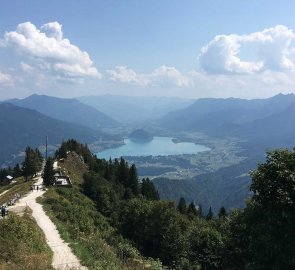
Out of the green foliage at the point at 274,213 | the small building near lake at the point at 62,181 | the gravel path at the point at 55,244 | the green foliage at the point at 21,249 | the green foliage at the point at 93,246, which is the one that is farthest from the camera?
the small building near lake at the point at 62,181

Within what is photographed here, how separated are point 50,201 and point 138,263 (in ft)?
95.6

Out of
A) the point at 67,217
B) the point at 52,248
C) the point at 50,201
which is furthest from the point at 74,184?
the point at 52,248

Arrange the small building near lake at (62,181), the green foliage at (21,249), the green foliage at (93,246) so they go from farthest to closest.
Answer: the small building near lake at (62,181), the green foliage at (93,246), the green foliage at (21,249)

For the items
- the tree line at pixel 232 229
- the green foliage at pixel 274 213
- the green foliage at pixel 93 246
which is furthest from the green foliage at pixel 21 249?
the green foliage at pixel 274 213

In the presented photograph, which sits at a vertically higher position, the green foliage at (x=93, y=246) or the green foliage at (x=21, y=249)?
the green foliage at (x=21, y=249)

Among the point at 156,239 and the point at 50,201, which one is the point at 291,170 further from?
the point at 50,201

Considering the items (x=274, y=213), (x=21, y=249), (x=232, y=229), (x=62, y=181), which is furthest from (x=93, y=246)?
(x=62, y=181)

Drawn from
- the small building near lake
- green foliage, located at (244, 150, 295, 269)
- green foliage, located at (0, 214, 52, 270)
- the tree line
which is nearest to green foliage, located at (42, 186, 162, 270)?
green foliage, located at (0, 214, 52, 270)

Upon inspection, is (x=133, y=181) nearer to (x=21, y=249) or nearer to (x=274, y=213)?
(x=274, y=213)

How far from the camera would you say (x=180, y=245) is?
43219 mm

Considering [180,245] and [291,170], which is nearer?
[291,170]

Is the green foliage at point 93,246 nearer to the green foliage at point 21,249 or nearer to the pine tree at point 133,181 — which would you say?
the green foliage at point 21,249

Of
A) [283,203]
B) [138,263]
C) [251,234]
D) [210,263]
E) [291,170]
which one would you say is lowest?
[210,263]

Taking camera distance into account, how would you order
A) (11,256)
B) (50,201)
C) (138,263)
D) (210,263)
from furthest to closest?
(50,201), (210,263), (138,263), (11,256)
